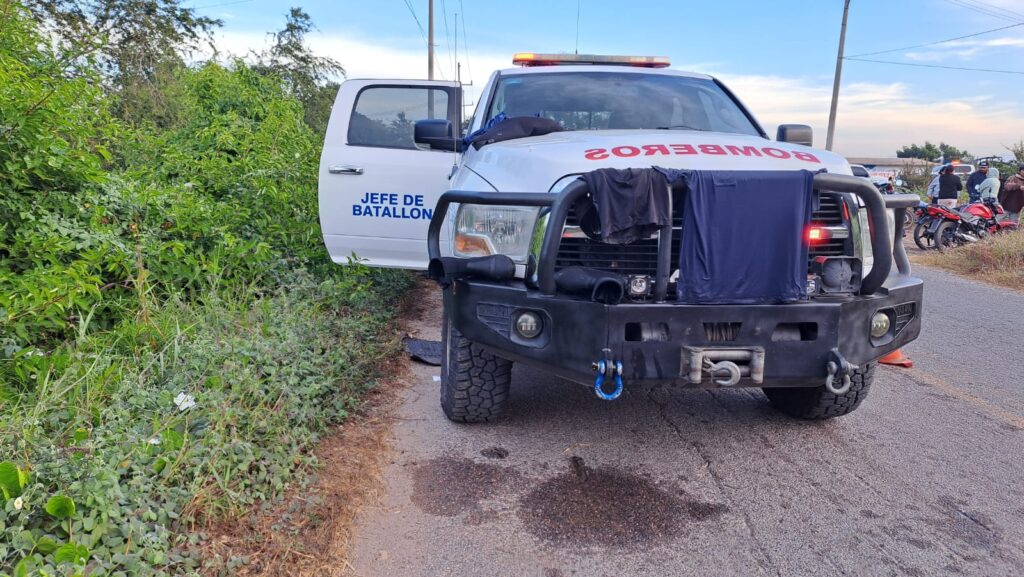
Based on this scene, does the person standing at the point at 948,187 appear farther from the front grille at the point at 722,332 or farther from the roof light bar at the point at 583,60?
the front grille at the point at 722,332

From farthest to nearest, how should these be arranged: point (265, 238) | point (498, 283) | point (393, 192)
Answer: point (265, 238) < point (393, 192) < point (498, 283)

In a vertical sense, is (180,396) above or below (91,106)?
below

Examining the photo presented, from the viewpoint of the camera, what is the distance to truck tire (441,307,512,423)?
369 centimetres

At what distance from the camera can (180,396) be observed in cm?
326

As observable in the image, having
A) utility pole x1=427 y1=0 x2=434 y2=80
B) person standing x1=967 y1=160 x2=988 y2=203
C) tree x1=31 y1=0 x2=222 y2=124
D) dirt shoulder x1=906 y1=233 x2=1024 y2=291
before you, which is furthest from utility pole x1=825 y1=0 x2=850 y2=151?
tree x1=31 y1=0 x2=222 y2=124

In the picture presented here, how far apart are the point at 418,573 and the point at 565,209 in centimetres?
145

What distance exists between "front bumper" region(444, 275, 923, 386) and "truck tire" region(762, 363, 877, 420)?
2.33 ft

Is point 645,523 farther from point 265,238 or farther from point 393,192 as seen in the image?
point 265,238

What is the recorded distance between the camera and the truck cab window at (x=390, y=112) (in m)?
5.83

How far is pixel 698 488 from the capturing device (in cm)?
328

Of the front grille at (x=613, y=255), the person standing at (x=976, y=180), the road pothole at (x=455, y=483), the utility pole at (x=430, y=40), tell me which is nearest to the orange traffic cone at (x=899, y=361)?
the front grille at (x=613, y=255)

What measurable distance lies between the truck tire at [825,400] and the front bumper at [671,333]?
2.33ft

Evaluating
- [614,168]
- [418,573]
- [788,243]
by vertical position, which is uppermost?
[614,168]

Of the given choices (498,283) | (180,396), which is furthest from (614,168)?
(180,396)
